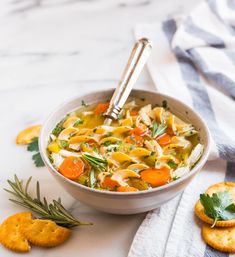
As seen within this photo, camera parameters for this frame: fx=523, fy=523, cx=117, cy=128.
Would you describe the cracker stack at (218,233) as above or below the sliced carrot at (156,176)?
below

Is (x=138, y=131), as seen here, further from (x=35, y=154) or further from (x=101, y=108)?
(x=35, y=154)

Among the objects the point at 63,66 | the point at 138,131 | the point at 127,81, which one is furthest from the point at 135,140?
the point at 63,66

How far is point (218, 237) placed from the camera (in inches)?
58.1

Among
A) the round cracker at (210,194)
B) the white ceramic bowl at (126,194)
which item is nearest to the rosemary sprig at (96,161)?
the white ceramic bowl at (126,194)

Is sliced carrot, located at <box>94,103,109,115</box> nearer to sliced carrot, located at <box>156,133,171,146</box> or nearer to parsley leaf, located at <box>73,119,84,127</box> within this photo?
parsley leaf, located at <box>73,119,84,127</box>

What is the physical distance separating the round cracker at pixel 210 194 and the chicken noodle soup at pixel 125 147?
13cm

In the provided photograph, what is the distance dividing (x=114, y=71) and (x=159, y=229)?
38.0 inches

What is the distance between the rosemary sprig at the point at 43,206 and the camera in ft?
5.02

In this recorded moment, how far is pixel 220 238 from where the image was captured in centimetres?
147

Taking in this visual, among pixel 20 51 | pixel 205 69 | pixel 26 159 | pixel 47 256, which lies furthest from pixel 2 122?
pixel 205 69

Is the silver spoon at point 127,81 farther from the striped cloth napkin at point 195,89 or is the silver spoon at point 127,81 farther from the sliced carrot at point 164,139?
the striped cloth napkin at point 195,89

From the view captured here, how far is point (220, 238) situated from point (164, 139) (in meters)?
0.37

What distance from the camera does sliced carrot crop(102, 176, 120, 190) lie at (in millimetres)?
1480

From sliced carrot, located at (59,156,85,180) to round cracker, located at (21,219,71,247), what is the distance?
15 centimetres
